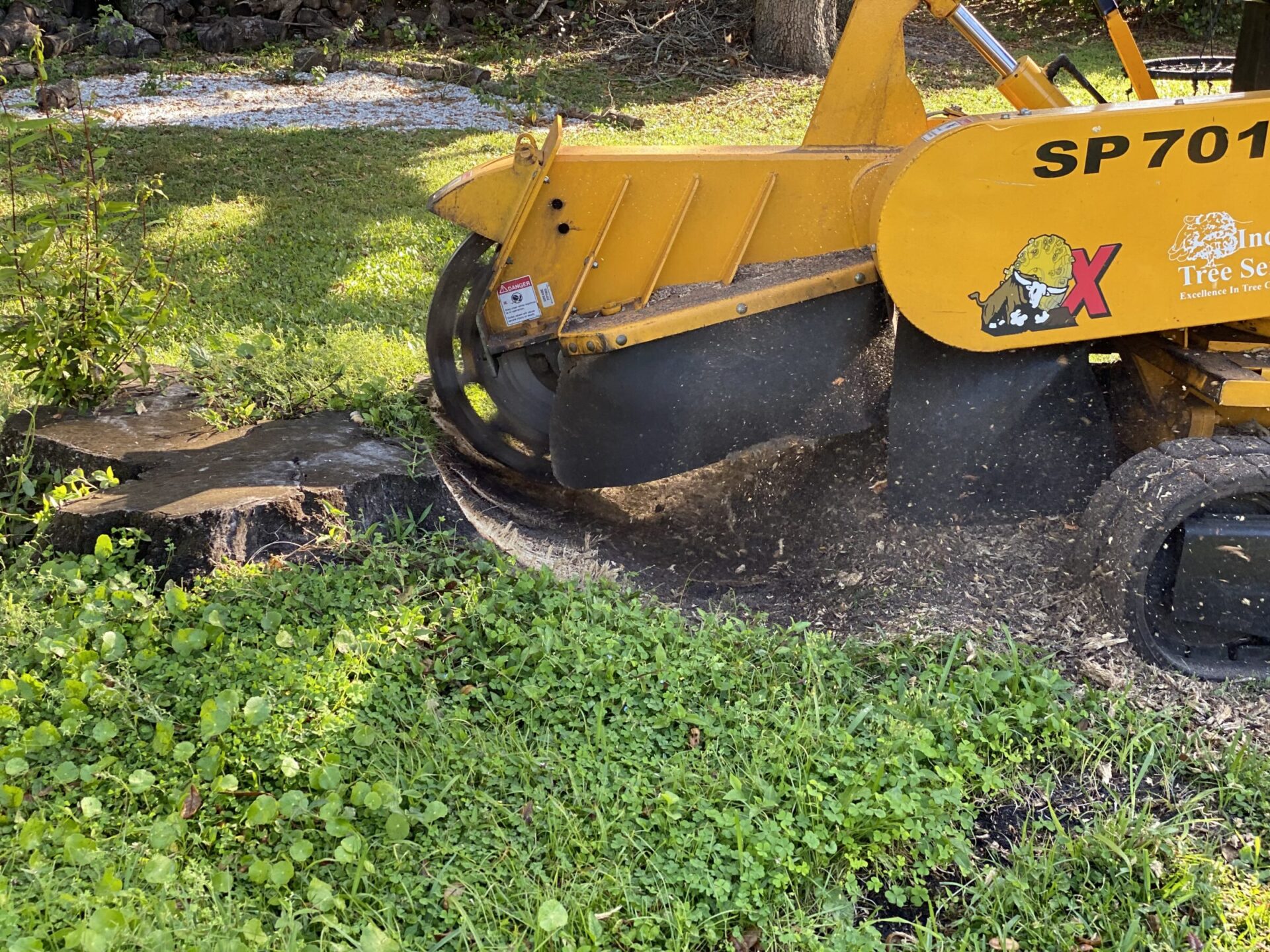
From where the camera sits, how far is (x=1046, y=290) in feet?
10.2

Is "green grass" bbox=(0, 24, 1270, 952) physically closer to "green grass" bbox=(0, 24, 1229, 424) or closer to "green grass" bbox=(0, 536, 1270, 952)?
"green grass" bbox=(0, 536, 1270, 952)

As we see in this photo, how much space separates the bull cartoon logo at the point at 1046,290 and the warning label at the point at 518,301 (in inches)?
59.5

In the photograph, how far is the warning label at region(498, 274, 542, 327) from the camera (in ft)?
12.3

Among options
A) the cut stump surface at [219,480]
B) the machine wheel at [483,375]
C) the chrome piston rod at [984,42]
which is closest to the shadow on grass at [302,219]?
the cut stump surface at [219,480]

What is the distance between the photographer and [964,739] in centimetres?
276

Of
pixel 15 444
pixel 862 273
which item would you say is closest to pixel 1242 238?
pixel 862 273

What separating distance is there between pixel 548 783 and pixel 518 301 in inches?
73.6

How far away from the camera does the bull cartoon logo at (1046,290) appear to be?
3.07m

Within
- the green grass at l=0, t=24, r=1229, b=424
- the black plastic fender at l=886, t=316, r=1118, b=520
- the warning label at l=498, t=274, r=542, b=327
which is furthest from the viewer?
the green grass at l=0, t=24, r=1229, b=424

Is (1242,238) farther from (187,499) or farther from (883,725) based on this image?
(187,499)

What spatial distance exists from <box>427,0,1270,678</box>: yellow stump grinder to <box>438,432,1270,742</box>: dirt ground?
0.43 feet

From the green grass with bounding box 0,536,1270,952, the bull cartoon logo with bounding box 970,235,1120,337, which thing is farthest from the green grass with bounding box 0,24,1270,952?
the bull cartoon logo with bounding box 970,235,1120,337

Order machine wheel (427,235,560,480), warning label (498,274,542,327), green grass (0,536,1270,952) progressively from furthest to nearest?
machine wheel (427,235,560,480) → warning label (498,274,542,327) → green grass (0,536,1270,952)

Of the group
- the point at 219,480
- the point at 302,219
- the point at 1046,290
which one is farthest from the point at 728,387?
the point at 302,219
